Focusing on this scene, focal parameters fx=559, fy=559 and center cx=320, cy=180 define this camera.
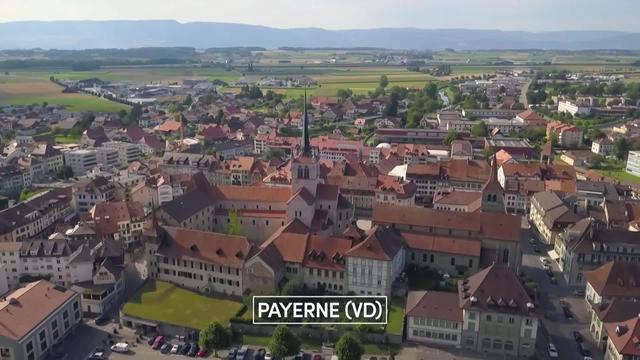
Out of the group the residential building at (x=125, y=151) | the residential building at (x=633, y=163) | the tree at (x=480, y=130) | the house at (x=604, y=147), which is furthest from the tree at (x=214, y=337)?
the tree at (x=480, y=130)

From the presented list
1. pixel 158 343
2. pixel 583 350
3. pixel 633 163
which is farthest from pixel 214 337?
pixel 633 163

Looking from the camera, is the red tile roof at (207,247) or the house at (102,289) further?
A: the red tile roof at (207,247)

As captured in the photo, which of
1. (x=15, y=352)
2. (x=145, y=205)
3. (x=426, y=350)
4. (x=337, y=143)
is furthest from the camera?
(x=337, y=143)

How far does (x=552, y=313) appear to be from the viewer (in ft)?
195

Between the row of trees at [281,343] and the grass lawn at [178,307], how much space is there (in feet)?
15.0

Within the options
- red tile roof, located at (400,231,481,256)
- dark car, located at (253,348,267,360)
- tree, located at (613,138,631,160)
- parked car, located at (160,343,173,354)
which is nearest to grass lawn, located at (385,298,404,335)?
red tile roof, located at (400,231,481,256)

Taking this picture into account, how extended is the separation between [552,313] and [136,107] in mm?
165826

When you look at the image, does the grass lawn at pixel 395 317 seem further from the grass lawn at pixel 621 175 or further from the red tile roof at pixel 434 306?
the grass lawn at pixel 621 175

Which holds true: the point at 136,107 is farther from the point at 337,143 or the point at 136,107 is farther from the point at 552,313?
the point at 552,313

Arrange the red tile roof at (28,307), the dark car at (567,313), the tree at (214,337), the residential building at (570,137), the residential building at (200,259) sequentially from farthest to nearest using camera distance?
the residential building at (570,137) < the residential building at (200,259) < the dark car at (567,313) < the tree at (214,337) < the red tile roof at (28,307)

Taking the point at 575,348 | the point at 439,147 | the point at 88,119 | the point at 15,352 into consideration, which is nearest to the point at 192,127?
the point at 88,119

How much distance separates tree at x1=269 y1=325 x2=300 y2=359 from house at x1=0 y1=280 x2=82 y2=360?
21565mm

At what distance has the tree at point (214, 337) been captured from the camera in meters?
50.4

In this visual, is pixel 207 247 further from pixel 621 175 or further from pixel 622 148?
pixel 622 148
